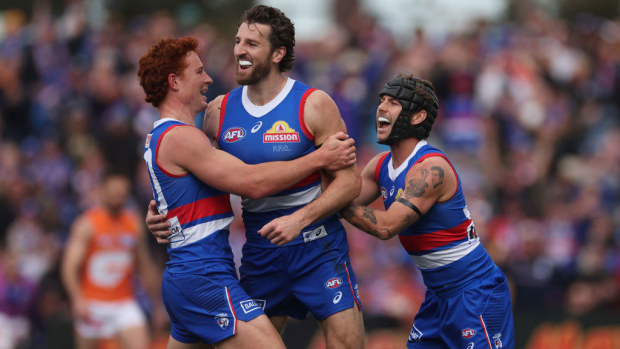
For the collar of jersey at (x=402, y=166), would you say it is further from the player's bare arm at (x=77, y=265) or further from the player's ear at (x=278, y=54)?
the player's bare arm at (x=77, y=265)

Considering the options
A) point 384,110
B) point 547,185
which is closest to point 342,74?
point 547,185

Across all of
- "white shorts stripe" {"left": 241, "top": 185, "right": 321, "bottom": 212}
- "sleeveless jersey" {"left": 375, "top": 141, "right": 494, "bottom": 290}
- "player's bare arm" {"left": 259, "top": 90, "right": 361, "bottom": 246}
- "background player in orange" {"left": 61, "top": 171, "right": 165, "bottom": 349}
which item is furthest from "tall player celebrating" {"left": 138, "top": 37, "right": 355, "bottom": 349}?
"background player in orange" {"left": 61, "top": 171, "right": 165, "bottom": 349}

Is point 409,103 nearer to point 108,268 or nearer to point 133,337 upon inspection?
point 133,337

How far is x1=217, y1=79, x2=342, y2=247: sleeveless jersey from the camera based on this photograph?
20.1 ft

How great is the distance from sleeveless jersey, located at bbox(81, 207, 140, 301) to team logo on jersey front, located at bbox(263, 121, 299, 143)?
4.88 m

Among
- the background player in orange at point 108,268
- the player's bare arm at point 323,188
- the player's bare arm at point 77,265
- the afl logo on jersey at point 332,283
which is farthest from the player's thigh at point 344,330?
the player's bare arm at point 77,265

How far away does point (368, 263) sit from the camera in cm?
1205

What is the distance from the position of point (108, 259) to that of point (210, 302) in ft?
16.3

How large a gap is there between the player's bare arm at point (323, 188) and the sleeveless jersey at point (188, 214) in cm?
37

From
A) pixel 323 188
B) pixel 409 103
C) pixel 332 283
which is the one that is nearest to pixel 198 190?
pixel 323 188

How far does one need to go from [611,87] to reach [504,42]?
79.1 inches

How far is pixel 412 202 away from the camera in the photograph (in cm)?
613

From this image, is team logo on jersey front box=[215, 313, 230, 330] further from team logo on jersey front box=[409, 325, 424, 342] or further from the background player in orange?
the background player in orange

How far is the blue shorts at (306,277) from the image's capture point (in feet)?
20.2
